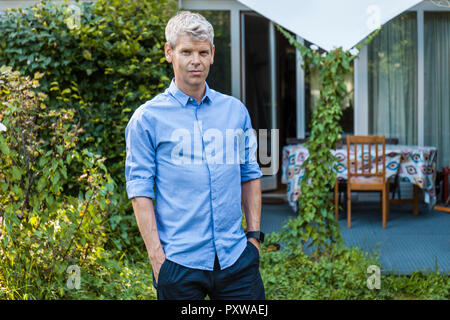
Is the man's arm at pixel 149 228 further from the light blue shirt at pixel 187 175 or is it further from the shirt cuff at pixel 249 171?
the shirt cuff at pixel 249 171

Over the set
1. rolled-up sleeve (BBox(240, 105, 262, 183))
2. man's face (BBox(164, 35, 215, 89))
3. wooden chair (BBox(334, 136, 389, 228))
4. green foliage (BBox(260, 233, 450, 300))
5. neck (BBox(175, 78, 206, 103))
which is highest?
man's face (BBox(164, 35, 215, 89))

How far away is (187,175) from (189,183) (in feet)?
0.09

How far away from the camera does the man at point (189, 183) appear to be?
162cm

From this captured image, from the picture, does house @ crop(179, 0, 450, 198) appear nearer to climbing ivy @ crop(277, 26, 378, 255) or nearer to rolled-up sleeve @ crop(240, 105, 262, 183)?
climbing ivy @ crop(277, 26, 378, 255)

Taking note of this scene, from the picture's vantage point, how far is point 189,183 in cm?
163

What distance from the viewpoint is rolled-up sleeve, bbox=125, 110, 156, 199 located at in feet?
5.26

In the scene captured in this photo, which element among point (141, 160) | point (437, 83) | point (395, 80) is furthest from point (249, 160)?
point (437, 83)

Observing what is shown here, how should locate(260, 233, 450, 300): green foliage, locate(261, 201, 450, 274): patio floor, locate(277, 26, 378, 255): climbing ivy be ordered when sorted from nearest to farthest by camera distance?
locate(260, 233, 450, 300): green foliage, locate(277, 26, 378, 255): climbing ivy, locate(261, 201, 450, 274): patio floor

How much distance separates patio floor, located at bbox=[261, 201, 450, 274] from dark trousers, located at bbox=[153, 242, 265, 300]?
94.4 inches

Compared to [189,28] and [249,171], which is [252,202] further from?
[189,28]

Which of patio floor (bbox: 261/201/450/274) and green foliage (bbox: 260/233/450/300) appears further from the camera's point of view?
patio floor (bbox: 261/201/450/274)

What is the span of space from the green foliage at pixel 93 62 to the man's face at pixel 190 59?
2593 mm

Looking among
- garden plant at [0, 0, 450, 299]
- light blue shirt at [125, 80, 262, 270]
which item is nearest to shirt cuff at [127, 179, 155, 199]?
light blue shirt at [125, 80, 262, 270]
